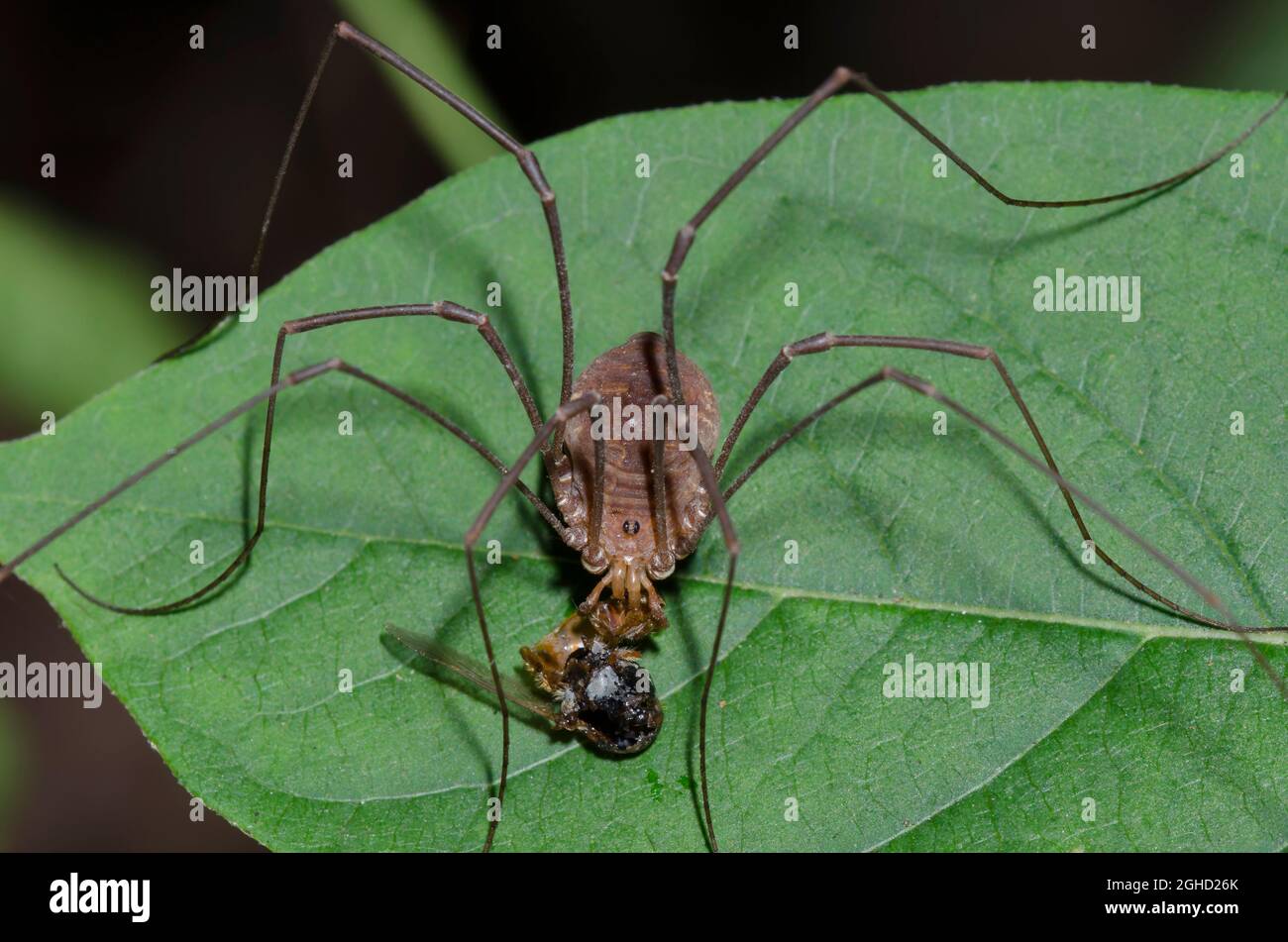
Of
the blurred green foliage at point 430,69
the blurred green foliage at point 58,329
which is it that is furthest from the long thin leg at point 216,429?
the blurred green foliage at point 430,69

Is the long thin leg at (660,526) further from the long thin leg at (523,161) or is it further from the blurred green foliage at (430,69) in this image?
the blurred green foliage at (430,69)

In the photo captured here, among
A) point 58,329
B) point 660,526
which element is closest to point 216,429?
point 660,526

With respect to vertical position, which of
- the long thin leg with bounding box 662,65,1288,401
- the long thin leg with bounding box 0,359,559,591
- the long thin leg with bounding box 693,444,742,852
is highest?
the long thin leg with bounding box 662,65,1288,401

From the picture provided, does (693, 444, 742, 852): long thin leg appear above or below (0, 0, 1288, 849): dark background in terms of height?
below

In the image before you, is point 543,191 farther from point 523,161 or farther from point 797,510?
point 797,510

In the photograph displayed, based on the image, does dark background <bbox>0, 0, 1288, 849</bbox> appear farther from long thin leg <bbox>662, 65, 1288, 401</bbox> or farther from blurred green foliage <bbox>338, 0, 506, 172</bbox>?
long thin leg <bbox>662, 65, 1288, 401</bbox>

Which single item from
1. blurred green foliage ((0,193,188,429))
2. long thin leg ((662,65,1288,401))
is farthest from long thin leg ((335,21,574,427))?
blurred green foliage ((0,193,188,429))

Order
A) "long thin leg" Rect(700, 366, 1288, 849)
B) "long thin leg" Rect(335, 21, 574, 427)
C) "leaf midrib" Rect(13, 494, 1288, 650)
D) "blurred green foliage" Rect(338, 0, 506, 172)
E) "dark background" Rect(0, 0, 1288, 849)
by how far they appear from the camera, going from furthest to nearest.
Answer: "dark background" Rect(0, 0, 1288, 849) → "blurred green foliage" Rect(338, 0, 506, 172) → "long thin leg" Rect(335, 21, 574, 427) → "leaf midrib" Rect(13, 494, 1288, 650) → "long thin leg" Rect(700, 366, 1288, 849)
